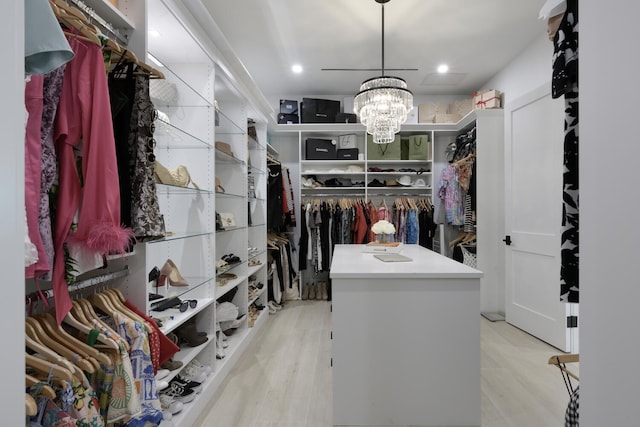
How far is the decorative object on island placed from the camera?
2.83 meters

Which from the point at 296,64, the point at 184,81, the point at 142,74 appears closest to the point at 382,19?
the point at 296,64

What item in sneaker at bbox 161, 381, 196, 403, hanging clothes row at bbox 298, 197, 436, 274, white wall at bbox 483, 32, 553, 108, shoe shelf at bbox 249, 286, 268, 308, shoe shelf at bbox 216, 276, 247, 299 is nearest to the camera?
sneaker at bbox 161, 381, 196, 403

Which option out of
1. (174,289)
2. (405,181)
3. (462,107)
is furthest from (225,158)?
(462,107)

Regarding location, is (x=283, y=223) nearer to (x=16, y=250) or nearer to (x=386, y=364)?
(x=386, y=364)

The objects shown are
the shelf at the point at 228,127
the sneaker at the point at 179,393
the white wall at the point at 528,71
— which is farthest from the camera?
the white wall at the point at 528,71

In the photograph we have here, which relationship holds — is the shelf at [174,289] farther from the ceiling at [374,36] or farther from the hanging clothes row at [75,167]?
the ceiling at [374,36]

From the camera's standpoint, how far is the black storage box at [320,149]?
4477mm

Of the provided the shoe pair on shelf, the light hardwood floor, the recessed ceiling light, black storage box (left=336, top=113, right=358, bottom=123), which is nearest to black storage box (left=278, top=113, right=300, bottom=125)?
black storage box (left=336, top=113, right=358, bottom=123)

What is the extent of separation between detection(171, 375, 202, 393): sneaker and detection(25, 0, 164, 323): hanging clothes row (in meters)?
1.09

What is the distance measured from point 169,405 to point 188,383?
0.22m

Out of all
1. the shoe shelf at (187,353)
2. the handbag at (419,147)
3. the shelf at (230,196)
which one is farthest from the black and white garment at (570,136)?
the handbag at (419,147)

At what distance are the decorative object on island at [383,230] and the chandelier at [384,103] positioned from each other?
2.56 ft

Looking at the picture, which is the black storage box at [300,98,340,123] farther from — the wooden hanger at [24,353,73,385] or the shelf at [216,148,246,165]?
the wooden hanger at [24,353,73,385]

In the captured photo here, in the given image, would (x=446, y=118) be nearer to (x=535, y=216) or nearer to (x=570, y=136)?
(x=535, y=216)
